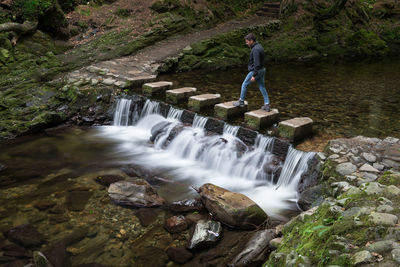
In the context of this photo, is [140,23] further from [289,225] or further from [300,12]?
→ [289,225]

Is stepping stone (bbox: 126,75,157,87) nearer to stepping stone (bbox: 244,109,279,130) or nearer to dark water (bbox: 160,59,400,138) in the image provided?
dark water (bbox: 160,59,400,138)

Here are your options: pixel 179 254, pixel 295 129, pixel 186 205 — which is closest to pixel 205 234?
pixel 179 254

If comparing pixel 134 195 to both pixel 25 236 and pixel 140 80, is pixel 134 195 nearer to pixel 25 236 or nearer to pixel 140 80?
pixel 25 236

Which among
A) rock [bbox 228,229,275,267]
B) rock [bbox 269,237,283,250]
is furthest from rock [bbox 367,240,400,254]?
rock [bbox 228,229,275,267]

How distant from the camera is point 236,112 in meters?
9.95

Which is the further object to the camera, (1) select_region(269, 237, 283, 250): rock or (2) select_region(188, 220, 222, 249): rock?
(2) select_region(188, 220, 222, 249): rock

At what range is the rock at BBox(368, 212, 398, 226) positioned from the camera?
12.0 ft

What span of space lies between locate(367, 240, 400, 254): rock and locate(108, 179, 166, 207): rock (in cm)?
463

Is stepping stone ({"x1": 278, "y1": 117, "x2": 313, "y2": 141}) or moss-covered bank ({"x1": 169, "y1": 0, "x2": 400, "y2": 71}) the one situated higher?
moss-covered bank ({"x1": 169, "y1": 0, "x2": 400, "y2": 71})

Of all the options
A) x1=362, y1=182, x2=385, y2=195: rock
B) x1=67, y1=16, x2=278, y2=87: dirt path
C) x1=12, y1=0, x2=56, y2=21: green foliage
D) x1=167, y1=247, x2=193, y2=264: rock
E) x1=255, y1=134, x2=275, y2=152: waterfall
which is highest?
x1=12, y1=0, x2=56, y2=21: green foliage

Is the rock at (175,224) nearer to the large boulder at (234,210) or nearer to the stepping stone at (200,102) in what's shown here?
the large boulder at (234,210)

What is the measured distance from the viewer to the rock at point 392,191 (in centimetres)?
441

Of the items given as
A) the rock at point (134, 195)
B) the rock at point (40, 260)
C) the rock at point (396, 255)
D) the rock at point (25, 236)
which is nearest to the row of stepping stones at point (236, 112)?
the rock at point (134, 195)

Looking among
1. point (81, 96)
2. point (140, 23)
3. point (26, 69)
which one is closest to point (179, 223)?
point (81, 96)
